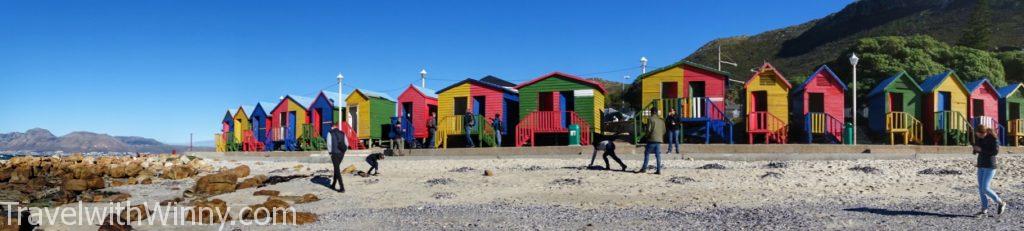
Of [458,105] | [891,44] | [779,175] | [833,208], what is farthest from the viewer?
[891,44]

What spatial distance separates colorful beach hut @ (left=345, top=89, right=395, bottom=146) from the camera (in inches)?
1172

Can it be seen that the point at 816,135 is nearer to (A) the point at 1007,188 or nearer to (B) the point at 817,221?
(A) the point at 1007,188

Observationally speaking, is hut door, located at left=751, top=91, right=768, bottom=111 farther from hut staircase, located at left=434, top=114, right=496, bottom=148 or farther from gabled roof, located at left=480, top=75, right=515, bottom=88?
gabled roof, located at left=480, top=75, right=515, bottom=88

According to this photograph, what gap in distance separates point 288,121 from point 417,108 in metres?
9.90

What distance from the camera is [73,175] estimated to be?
23766 mm

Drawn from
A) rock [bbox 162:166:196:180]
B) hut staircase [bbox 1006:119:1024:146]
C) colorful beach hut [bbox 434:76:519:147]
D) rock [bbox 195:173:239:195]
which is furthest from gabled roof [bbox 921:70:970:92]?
rock [bbox 162:166:196:180]

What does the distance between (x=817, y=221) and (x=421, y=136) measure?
2016 cm

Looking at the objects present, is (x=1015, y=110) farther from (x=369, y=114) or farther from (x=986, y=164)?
(x=369, y=114)

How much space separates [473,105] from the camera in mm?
26125

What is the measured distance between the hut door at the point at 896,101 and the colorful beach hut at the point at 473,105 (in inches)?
495

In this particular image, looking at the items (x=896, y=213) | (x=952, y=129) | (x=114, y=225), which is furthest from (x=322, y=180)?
(x=952, y=129)

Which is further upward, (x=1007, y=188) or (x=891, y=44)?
(x=891, y=44)

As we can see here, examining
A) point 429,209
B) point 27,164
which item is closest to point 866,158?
Answer: point 429,209

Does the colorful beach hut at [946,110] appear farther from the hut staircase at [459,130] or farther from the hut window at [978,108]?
the hut staircase at [459,130]
